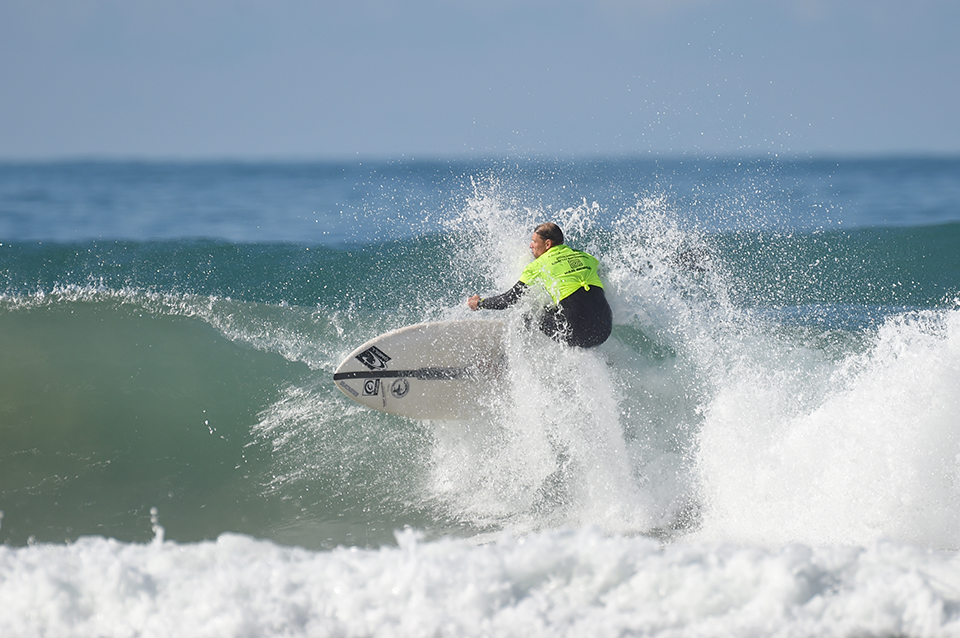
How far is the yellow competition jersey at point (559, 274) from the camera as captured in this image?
5668 mm

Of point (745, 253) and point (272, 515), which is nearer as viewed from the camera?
point (272, 515)

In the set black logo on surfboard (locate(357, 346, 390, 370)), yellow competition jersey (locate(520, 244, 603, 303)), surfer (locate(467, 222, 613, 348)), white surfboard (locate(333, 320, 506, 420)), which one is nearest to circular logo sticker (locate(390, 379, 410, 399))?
white surfboard (locate(333, 320, 506, 420))

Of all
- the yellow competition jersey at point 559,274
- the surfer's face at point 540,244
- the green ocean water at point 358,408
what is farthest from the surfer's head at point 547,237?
the green ocean water at point 358,408

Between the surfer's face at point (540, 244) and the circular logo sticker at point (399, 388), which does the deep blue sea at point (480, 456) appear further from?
the surfer's face at point (540, 244)

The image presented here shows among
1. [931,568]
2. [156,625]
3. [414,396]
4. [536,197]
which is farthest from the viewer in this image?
[536,197]

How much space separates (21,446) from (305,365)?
2462 mm

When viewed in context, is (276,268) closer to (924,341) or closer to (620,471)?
(620,471)

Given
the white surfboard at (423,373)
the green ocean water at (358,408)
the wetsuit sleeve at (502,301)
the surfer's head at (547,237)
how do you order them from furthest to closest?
the white surfboard at (423,373), the surfer's head at (547,237), the wetsuit sleeve at (502,301), the green ocean water at (358,408)

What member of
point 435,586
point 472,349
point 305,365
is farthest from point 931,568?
point 305,365

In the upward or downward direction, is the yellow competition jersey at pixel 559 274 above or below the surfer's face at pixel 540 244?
below

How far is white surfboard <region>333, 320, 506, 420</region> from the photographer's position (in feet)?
19.8

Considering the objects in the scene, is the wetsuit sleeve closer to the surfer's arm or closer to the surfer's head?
the surfer's arm

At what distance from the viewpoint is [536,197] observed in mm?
13945

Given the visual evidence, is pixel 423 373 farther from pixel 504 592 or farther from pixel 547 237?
pixel 504 592
